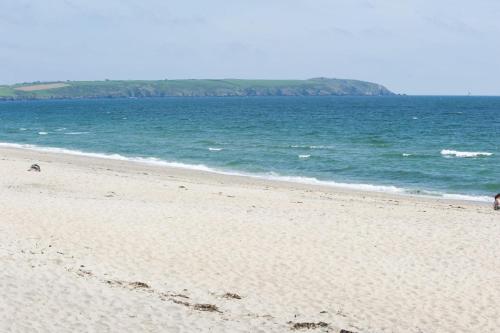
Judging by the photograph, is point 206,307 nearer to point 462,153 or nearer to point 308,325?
point 308,325

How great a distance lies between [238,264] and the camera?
16172mm

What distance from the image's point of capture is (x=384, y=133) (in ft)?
231

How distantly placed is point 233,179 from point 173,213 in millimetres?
15678

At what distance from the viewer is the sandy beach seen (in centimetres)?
1216

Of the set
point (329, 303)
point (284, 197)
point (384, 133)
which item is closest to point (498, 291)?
point (329, 303)

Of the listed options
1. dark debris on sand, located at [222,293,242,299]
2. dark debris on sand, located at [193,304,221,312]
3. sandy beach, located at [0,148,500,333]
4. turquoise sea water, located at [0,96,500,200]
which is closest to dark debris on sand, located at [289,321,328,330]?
sandy beach, located at [0,148,500,333]

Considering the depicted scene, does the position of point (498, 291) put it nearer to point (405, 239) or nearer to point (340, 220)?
point (405, 239)

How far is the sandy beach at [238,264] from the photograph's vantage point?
39.9ft

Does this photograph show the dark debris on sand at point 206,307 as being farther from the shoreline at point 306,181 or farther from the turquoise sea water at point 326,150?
the turquoise sea water at point 326,150

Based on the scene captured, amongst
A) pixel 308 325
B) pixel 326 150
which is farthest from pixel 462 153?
pixel 308 325

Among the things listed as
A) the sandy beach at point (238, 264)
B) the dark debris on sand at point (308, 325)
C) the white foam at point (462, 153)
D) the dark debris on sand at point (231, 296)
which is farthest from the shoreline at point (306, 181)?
the dark debris on sand at point (308, 325)

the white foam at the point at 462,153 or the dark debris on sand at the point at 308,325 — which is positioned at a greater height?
the white foam at the point at 462,153

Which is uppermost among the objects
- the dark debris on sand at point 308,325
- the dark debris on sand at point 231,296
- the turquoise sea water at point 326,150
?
the turquoise sea water at point 326,150

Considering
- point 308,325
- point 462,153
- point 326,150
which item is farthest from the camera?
point 326,150
